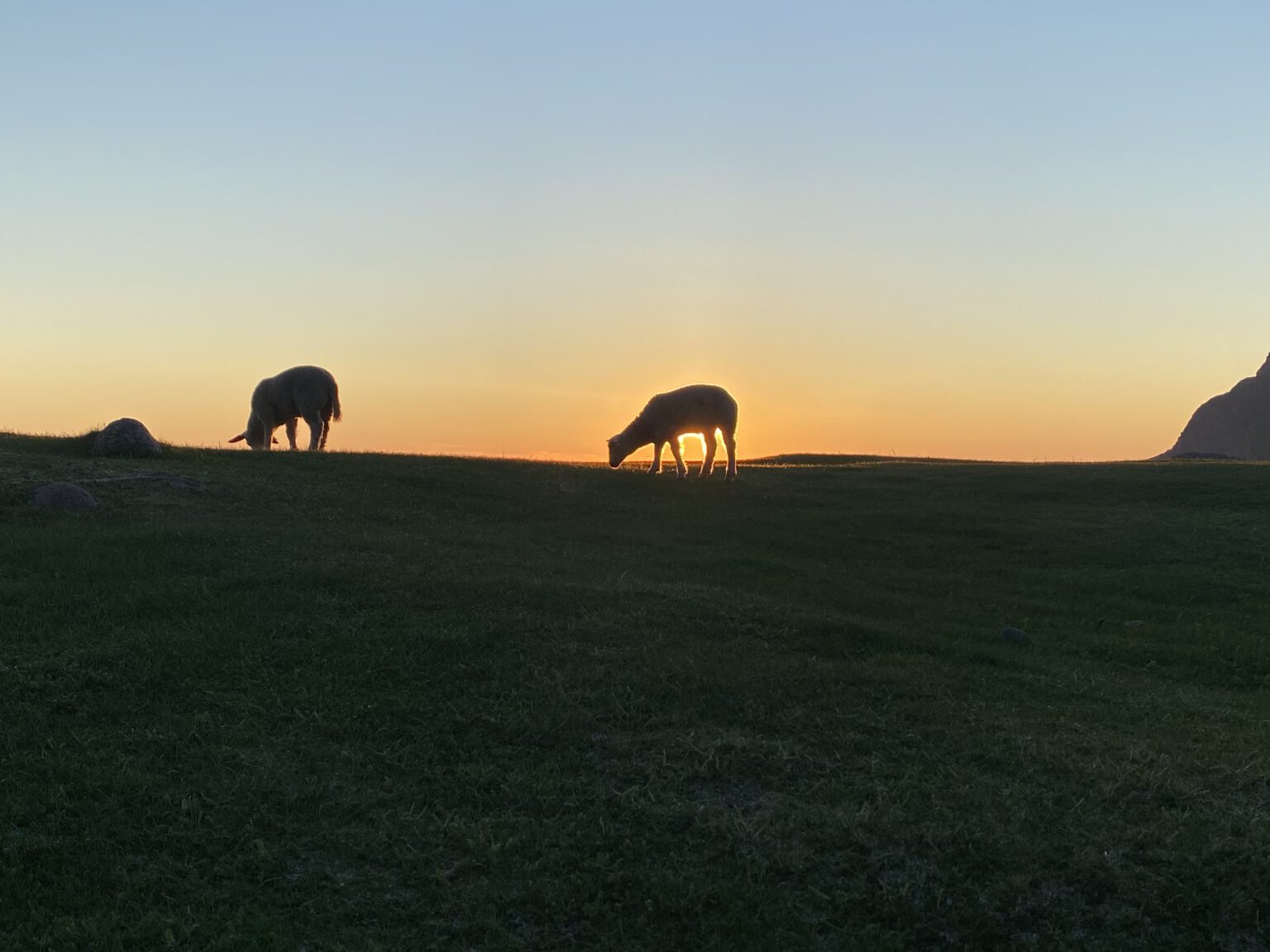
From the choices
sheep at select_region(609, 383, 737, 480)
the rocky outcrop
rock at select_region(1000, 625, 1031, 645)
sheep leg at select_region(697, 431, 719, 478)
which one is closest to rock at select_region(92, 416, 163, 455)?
sheep at select_region(609, 383, 737, 480)

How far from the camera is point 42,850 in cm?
718

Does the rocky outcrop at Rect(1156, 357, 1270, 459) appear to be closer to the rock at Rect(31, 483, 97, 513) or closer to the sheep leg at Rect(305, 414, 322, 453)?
the sheep leg at Rect(305, 414, 322, 453)

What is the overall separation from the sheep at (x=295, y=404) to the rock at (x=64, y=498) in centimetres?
1029

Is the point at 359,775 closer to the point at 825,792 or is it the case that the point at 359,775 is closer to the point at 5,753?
the point at 5,753

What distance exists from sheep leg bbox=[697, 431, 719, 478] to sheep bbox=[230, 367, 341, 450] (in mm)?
10373

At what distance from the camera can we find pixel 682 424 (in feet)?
91.2

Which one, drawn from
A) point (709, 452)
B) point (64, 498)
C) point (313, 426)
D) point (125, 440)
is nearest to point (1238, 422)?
point (709, 452)

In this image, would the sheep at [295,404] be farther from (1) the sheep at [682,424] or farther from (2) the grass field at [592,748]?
(2) the grass field at [592,748]

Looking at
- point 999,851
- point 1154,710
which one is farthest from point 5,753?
point 1154,710

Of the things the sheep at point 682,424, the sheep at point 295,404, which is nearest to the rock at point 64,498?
the sheep at point 295,404

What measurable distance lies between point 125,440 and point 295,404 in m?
6.54

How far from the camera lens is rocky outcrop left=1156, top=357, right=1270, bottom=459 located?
6319 inches

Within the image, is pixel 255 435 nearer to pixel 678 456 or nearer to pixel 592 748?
pixel 678 456

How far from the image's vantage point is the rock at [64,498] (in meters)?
17.5
